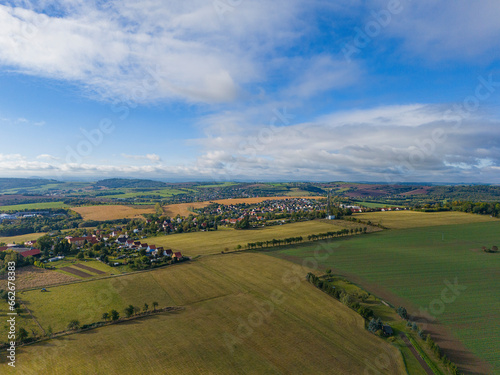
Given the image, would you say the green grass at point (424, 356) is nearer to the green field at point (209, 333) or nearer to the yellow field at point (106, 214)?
the green field at point (209, 333)

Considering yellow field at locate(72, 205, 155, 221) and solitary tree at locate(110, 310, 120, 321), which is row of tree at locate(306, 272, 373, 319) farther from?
yellow field at locate(72, 205, 155, 221)

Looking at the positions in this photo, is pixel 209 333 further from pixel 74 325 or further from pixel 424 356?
pixel 424 356

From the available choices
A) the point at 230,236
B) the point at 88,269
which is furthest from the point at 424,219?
the point at 88,269

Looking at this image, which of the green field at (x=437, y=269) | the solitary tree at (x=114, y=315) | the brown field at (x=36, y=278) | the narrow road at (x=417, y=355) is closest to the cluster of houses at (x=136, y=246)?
the brown field at (x=36, y=278)

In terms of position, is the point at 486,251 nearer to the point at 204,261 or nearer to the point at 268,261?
the point at 268,261

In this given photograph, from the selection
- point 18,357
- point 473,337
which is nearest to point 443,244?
point 473,337
